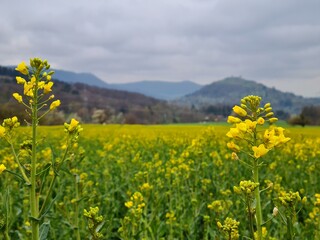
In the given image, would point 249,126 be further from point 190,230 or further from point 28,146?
point 190,230

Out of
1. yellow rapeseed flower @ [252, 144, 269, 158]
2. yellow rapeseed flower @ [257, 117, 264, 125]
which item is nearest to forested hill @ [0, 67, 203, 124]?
yellow rapeseed flower @ [257, 117, 264, 125]

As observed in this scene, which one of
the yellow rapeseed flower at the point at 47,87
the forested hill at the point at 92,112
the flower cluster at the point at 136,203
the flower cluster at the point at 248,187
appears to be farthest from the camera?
the forested hill at the point at 92,112

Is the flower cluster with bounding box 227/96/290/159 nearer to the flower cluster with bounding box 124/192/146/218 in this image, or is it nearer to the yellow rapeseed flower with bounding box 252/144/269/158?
the yellow rapeseed flower with bounding box 252/144/269/158

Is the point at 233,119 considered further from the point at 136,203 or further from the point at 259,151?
the point at 136,203

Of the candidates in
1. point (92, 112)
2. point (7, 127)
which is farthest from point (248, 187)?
point (92, 112)

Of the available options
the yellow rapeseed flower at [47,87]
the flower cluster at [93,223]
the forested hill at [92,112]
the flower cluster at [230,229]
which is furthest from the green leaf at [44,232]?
the forested hill at [92,112]

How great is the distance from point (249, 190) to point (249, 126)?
339 millimetres

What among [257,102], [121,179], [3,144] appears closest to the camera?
[257,102]

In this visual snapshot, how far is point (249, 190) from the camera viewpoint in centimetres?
178

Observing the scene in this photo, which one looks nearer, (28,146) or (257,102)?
(257,102)

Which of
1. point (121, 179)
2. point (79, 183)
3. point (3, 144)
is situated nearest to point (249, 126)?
point (79, 183)

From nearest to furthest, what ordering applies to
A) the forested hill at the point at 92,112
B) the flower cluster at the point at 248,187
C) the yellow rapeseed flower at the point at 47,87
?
the flower cluster at the point at 248,187 < the yellow rapeseed flower at the point at 47,87 < the forested hill at the point at 92,112

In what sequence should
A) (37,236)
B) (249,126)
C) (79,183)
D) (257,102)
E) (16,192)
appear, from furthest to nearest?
(16,192) → (79,183) → (257,102) → (249,126) → (37,236)

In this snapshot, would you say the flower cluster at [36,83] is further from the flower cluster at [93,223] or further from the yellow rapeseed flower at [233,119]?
the yellow rapeseed flower at [233,119]
